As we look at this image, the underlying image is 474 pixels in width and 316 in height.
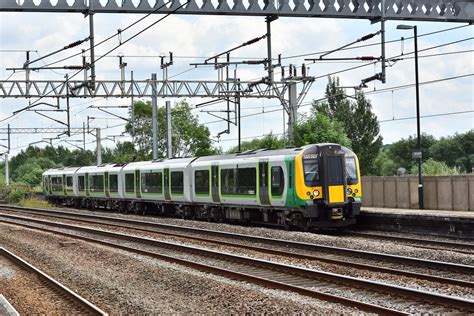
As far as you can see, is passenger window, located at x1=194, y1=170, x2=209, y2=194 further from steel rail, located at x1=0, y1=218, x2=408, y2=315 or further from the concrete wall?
steel rail, located at x1=0, y1=218, x2=408, y2=315

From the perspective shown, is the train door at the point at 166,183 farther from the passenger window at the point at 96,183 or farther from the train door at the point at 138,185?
the passenger window at the point at 96,183

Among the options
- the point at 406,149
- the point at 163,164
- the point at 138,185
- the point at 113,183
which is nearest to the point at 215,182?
the point at 163,164

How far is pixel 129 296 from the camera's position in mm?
12219

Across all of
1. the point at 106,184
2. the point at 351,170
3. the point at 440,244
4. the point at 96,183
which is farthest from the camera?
the point at 96,183

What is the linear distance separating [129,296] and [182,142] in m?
74.8

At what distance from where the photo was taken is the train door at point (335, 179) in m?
23.1

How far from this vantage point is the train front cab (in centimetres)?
2284

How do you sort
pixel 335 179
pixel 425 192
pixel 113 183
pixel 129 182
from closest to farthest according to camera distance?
pixel 335 179, pixel 425 192, pixel 129 182, pixel 113 183

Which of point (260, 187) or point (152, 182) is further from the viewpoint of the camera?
point (152, 182)

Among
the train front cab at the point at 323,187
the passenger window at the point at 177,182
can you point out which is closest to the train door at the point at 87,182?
the passenger window at the point at 177,182

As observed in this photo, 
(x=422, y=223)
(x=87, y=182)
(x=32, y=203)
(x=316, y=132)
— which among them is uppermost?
(x=316, y=132)

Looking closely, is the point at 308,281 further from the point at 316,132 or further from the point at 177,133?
the point at 177,133

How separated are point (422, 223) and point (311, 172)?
382cm

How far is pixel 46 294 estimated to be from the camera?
42.5 ft
